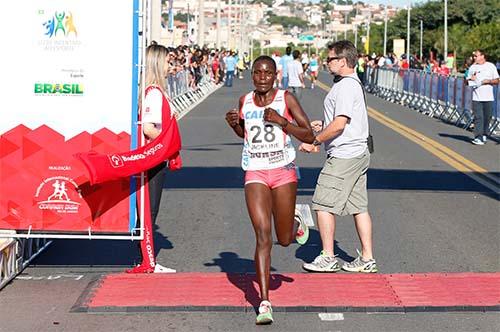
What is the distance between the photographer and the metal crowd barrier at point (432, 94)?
26875mm

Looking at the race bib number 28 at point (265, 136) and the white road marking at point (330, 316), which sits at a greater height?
the race bib number 28 at point (265, 136)

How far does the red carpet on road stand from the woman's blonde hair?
61.0 inches

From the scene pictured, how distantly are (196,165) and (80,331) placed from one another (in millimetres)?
10585

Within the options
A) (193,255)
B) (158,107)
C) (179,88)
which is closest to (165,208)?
(193,255)

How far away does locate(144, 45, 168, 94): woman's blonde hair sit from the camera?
9148 mm

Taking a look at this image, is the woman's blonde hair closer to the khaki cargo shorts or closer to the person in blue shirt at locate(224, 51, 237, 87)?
the khaki cargo shorts

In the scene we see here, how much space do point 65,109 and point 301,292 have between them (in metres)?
2.31

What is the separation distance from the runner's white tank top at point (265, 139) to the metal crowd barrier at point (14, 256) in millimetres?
2126

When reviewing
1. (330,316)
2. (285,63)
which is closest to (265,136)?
(330,316)

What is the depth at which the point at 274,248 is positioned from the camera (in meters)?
10.9

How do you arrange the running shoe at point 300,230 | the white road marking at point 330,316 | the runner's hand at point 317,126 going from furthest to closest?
the runner's hand at point 317,126
the running shoe at point 300,230
the white road marking at point 330,316

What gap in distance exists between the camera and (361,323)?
7.80m

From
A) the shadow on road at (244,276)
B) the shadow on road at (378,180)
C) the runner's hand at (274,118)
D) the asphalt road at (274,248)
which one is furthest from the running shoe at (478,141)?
the runner's hand at (274,118)

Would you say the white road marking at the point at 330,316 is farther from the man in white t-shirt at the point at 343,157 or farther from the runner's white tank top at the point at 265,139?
the man in white t-shirt at the point at 343,157
